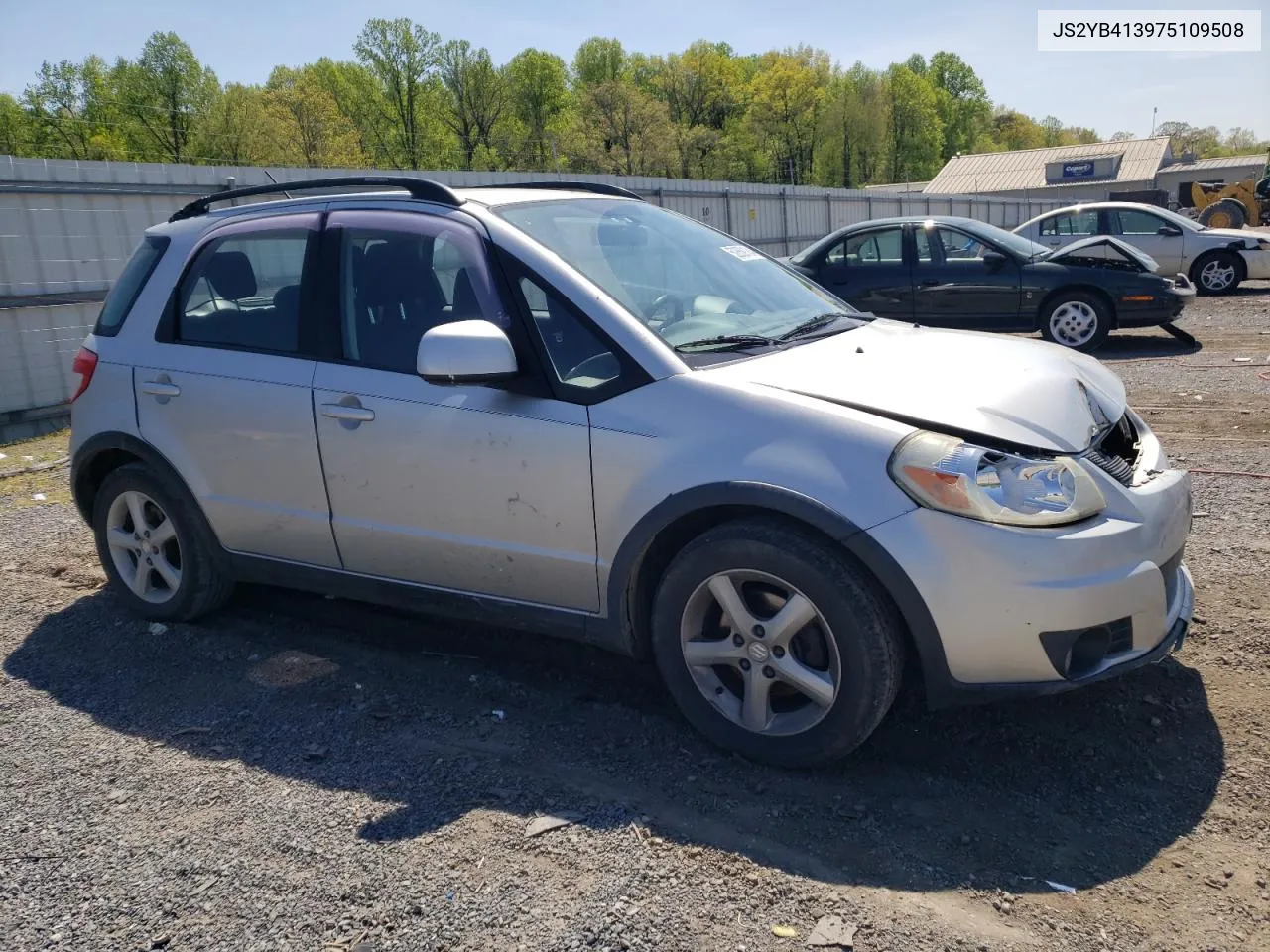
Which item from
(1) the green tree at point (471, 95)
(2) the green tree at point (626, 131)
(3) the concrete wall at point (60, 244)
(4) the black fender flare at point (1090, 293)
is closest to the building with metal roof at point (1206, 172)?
(2) the green tree at point (626, 131)

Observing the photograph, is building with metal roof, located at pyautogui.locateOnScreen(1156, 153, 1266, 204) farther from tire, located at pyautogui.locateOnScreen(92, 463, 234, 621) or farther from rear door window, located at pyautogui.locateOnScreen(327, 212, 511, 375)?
tire, located at pyautogui.locateOnScreen(92, 463, 234, 621)

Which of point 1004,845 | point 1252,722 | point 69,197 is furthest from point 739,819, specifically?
point 69,197

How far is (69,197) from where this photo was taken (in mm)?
10312

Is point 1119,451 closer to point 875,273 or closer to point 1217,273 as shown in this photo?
point 875,273

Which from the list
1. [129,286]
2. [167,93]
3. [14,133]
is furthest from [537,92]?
[129,286]

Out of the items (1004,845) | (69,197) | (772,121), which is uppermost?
(772,121)

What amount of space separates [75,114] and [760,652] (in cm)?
6787

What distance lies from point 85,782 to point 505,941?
5.82ft

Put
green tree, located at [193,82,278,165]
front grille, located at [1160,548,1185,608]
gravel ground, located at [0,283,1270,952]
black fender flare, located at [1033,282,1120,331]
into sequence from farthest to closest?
green tree, located at [193,82,278,165], black fender flare, located at [1033,282,1120,331], front grille, located at [1160,548,1185,608], gravel ground, located at [0,283,1270,952]

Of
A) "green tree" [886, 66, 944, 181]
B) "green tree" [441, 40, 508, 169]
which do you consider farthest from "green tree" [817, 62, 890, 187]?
"green tree" [441, 40, 508, 169]

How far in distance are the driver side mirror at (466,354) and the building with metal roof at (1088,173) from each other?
238 feet

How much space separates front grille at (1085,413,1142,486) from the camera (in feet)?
10.3

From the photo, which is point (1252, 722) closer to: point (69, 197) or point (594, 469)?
point (594, 469)

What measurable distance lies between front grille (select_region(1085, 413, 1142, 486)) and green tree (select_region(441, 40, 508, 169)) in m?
68.8
